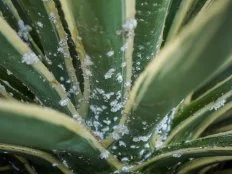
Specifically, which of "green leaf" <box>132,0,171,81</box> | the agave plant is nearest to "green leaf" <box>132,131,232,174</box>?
the agave plant

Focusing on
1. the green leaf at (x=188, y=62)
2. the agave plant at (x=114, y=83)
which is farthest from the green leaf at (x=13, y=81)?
the green leaf at (x=188, y=62)

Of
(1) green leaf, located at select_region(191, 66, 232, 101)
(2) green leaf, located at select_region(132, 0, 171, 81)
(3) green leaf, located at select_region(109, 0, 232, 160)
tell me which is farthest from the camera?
(1) green leaf, located at select_region(191, 66, 232, 101)

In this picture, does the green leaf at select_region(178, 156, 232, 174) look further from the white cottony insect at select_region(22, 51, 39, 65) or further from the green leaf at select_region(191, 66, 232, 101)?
the white cottony insect at select_region(22, 51, 39, 65)

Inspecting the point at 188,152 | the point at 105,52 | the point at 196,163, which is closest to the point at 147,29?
the point at 105,52

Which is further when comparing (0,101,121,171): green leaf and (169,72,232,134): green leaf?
(169,72,232,134): green leaf

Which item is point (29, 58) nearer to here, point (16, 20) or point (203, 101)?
point (16, 20)

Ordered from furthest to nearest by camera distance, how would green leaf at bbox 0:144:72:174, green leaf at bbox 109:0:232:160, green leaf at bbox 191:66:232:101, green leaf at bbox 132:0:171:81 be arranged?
green leaf at bbox 191:66:232:101 → green leaf at bbox 0:144:72:174 → green leaf at bbox 132:0:171:81 → green leaf at bbox 109:0:232:160

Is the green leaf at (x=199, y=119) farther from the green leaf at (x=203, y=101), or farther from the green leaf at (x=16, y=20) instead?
the green leaf at (x=16, y=20)

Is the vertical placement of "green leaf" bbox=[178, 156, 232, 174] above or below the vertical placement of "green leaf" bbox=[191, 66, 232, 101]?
below
